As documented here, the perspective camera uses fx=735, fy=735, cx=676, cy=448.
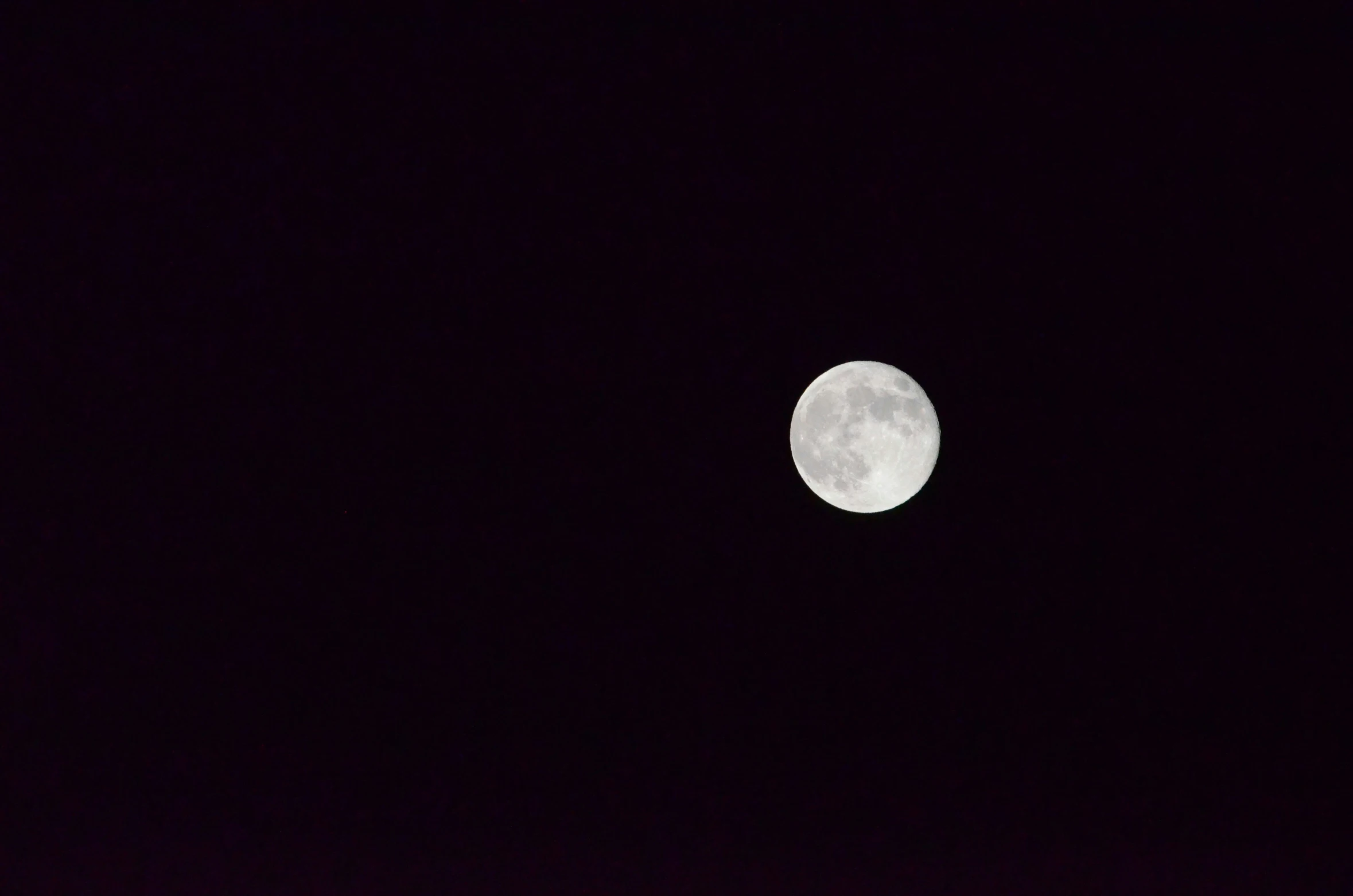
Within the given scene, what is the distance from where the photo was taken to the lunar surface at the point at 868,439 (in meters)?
3.65

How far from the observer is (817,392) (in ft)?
12.7

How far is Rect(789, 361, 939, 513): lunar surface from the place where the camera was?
365 centimetres

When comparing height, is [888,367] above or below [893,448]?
above

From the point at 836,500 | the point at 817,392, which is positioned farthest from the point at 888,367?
the point at 836,500

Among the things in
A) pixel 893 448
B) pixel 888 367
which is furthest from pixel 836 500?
pixel 888 367

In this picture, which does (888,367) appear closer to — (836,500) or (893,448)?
(893,448)

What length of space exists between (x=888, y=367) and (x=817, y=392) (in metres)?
0.39

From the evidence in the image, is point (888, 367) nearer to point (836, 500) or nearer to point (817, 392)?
point (817, 392)

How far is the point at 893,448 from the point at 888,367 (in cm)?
48

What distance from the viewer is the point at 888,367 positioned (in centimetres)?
385

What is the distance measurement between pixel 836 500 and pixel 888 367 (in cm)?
75

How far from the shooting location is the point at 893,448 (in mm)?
3637

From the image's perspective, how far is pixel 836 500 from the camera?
12.5 ft

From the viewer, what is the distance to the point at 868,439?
12.0 ft
